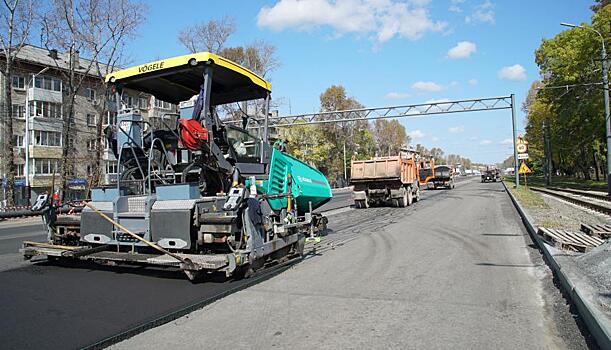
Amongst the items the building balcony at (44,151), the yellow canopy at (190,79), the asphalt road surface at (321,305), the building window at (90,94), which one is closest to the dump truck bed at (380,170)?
the asphalt road surface at (321,305)

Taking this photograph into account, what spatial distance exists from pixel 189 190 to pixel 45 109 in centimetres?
4025

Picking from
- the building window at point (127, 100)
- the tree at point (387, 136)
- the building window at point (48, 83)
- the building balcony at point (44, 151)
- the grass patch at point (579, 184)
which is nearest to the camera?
the building window at point (127, 100)

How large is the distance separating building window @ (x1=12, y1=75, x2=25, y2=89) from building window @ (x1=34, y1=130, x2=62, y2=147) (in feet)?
14.3

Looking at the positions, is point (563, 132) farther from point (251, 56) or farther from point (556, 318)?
point (556, 318)

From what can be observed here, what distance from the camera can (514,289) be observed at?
5949 millimetres

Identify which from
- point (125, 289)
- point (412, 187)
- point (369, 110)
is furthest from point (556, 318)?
point (369, 110)

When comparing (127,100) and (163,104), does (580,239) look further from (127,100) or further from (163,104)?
(127,100)

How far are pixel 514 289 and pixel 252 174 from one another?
4.30 meters

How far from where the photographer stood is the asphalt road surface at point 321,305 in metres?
4.17

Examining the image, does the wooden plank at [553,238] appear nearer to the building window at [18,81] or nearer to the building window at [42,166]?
the building window at [42,166]

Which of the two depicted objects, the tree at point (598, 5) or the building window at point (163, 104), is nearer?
the building window at point (163, 104)

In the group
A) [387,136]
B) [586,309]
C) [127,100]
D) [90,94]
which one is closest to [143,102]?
[127,100]

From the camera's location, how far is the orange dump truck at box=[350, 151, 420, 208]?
2112 cm

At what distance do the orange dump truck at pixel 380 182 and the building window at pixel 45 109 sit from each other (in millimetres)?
30674
